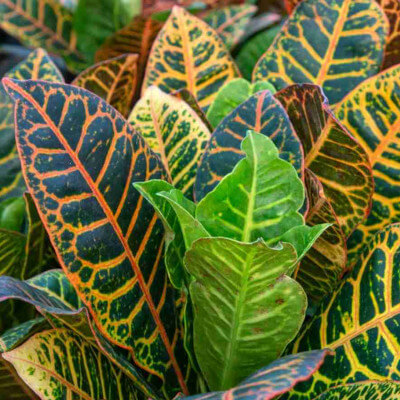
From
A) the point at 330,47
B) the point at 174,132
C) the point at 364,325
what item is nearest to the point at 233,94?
the point at 174,132

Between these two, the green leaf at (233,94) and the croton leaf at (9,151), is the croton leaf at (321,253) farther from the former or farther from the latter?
the croton leaf at (9,151)

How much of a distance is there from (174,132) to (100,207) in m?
0.18

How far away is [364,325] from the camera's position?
613 millimetres

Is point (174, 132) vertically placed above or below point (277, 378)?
above

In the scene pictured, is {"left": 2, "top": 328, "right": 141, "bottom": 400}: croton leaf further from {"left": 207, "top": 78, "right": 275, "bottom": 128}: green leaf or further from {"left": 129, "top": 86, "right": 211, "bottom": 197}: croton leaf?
{"left": 207, "top": 78, "right": 275, "bottom": 128}: green leaf

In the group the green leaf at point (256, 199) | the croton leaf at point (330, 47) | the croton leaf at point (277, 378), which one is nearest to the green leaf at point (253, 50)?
the croton leaf at point (330, 47)

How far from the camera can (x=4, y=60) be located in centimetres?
159

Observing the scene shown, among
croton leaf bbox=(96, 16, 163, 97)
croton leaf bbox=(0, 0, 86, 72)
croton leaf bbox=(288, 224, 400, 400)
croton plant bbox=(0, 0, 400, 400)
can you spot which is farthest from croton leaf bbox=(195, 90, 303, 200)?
croton leaf bbox=(0, 0, 86, 72)

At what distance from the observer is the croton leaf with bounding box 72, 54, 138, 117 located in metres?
0.88

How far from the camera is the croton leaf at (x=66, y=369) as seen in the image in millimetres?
528

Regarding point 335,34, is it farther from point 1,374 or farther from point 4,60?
point 4,60

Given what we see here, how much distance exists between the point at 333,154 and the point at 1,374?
432 mm

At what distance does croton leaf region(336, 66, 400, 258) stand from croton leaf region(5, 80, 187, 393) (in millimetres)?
264

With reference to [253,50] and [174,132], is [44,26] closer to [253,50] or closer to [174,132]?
[253,50]
